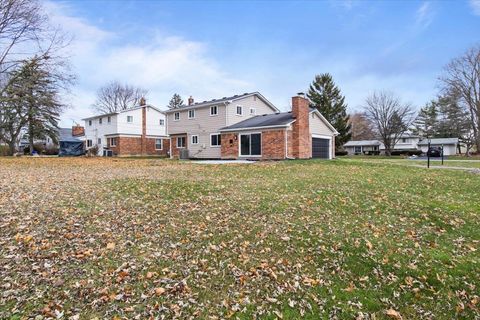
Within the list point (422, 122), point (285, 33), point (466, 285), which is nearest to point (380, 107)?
point (422, 122)

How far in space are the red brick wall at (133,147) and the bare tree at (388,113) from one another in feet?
110

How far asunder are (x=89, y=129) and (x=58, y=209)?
129ft

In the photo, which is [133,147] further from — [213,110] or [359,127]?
[359,127]

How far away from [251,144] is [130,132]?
796 inches

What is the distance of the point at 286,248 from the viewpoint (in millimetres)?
5000

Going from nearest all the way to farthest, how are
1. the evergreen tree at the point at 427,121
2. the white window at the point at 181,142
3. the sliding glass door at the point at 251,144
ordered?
the sliding glass door at the point at 251,144 → the white window at the point at 181,142 → the evergreen tree at the point at 427,121

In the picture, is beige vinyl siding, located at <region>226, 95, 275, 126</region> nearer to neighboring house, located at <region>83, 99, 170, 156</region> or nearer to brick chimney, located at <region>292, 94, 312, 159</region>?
brick chimney, located at <region>292, 94, 312, 159</region>

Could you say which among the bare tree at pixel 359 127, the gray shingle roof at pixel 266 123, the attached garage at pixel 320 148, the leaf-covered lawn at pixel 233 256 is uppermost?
the bare tree at pixel 359 127

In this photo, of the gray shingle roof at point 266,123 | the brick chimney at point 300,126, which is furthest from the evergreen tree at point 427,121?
the gray shingle roof at point 266,123

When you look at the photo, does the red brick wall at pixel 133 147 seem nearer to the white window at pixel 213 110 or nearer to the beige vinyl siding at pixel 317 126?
the white window at pixel 213 110

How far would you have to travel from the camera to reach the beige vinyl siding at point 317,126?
24.0m

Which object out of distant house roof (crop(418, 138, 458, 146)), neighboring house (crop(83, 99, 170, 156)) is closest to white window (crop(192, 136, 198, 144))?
neighboring house (crop(83, 99, 170, 156))

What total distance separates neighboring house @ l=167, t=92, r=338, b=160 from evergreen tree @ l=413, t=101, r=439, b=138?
48015mm

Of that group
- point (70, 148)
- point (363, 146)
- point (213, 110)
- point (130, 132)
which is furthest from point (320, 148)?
point (363, 146)
